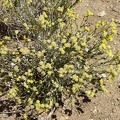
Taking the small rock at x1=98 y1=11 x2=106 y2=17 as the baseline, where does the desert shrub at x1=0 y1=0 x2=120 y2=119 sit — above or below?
below

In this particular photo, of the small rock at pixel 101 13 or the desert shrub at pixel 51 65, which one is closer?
the desert shrub at pixel 51 65

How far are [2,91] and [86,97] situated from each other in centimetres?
83

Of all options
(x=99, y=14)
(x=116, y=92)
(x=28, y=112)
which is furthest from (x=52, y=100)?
(x=99, y=14)

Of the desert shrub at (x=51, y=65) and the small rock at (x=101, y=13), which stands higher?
the small rock at (x=101, y=13)

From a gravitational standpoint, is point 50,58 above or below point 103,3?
below

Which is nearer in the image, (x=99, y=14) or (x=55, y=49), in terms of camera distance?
(x=55, y=49)

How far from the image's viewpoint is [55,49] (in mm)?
2594

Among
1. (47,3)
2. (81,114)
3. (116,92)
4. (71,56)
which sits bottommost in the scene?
(81,114)

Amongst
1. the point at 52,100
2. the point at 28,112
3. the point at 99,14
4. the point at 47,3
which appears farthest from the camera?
the point at 99,14

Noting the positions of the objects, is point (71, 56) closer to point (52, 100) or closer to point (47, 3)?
point (52, 100)

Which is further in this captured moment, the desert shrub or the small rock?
the small rock

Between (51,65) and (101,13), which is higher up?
(101,13)

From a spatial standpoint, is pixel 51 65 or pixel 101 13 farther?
pixel 101 13

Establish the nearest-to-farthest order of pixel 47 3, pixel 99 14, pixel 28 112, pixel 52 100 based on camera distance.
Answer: pixel 52 100 < pixel 28 112 < pixel 47 3 < pixel 99 14
